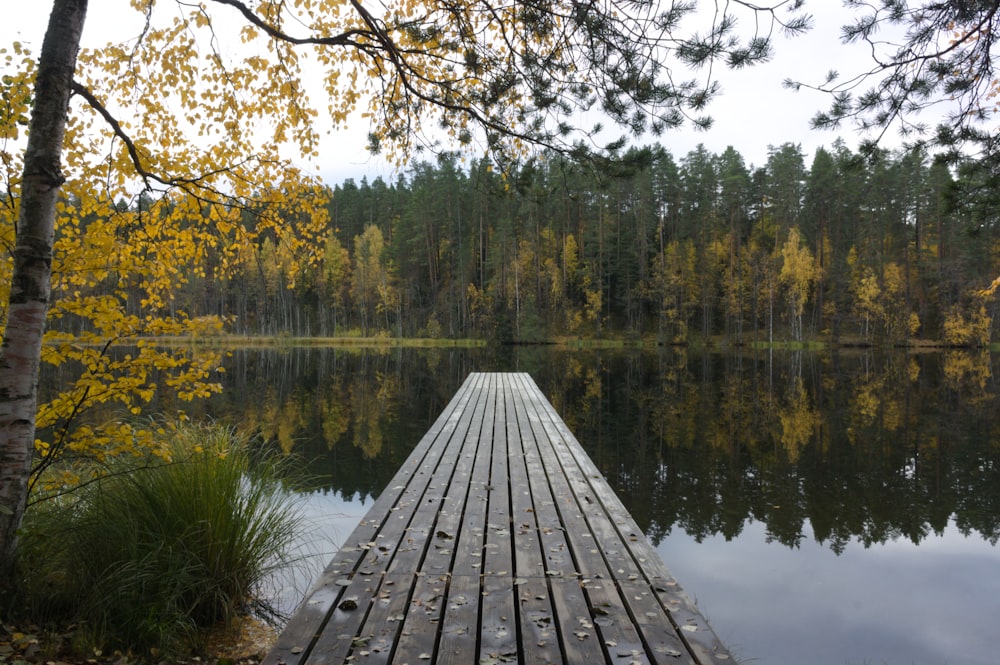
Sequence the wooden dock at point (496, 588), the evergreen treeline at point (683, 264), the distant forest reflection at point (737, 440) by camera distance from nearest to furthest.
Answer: the wooden dock at point (496, 588)
the distant forest reflection at point (737, 440)
the evergreen treeline at point (683, 264)

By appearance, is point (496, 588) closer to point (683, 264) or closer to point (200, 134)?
point (200, 134)

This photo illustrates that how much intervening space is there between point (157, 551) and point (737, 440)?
934 centimetres

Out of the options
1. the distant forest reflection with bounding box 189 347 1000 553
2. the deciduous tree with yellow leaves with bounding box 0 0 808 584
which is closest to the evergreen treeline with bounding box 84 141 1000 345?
the distant forest reflection with bounding box 189 347 1000 553

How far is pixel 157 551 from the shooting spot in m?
3.51

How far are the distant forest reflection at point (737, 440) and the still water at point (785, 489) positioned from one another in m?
0.04

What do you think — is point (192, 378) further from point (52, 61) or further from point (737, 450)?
point (737, 450)

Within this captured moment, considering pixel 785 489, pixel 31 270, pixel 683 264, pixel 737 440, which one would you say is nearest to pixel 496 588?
pixel 31 270

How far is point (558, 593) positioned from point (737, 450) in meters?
7.69

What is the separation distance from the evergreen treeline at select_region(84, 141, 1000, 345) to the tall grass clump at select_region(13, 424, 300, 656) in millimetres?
39163

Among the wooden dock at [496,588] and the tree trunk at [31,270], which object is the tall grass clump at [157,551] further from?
the wooden dock at [496,588]

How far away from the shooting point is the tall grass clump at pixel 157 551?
3.32m

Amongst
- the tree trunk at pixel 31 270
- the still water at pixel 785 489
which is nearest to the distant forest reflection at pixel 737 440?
the still water at pixel 785 489

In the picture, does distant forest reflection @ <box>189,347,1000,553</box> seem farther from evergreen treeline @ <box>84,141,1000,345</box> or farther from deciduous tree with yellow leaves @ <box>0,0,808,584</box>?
evergreen treeline @ <box>84,141,1000,345</box>

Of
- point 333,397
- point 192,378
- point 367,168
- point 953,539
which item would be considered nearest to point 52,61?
point 192,378
